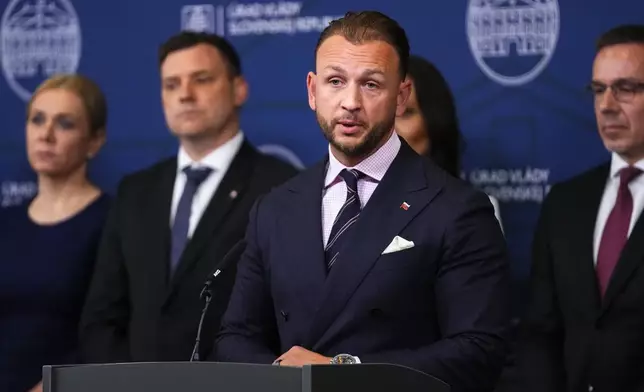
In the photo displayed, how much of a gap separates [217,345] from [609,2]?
2.13 metres

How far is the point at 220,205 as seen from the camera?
4723 millimetres

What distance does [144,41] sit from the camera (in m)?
5.68

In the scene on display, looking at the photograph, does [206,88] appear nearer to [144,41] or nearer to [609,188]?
[144,41]

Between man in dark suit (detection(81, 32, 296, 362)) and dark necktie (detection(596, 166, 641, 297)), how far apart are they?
1.16 meters

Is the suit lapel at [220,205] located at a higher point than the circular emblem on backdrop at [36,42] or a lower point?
lower

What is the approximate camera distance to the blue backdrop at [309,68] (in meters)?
4.81

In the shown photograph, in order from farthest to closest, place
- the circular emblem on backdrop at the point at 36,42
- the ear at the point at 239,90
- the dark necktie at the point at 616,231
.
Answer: the circular emblem on backdrop at the point at 36,42
the ear at the point at 239,90
the dark necktie at the point at 616,231

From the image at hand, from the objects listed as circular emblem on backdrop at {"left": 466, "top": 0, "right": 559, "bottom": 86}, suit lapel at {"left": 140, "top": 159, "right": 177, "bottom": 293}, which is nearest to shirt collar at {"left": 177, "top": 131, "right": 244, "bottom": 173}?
suit lapel at {"left": 140, "top": 159, "right": 177, "bottom": 293}

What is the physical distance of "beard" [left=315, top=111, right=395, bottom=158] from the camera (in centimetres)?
335

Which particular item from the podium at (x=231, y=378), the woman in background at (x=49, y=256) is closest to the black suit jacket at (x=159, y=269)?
the woman in background at (x=49, y=256)

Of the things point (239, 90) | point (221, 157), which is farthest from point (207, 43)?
point (221, 157)

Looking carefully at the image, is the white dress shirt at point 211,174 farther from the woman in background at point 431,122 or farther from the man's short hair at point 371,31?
the man's short hair at point 371,31

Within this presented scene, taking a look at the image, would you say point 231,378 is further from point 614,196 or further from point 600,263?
point 614,196

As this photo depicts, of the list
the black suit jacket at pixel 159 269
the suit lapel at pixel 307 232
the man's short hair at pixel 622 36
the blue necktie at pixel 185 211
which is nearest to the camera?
the suit lapel at pixel 307 232
